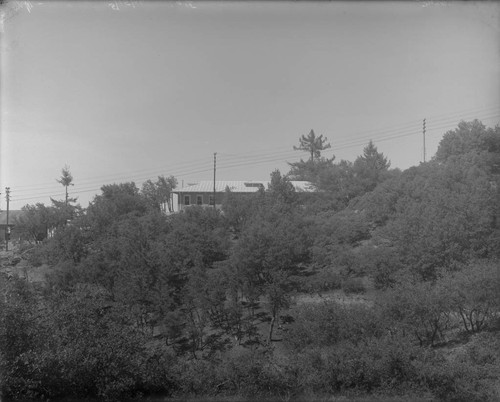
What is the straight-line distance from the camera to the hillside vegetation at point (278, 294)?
7.10m

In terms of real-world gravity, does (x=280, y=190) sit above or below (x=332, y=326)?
above

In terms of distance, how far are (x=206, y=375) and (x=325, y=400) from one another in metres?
2.17

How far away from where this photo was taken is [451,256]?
13.7 meters

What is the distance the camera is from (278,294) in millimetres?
13055

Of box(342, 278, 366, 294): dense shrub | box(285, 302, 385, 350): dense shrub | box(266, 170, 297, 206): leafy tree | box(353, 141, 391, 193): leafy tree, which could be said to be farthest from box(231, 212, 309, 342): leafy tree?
box(353, 141, 391, 193): leafy tree

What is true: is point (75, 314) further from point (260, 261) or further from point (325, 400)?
point (260, 261)

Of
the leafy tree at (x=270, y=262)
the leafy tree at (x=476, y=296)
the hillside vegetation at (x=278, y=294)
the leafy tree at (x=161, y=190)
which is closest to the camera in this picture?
the hillside vegetation at (x=278, y=294)

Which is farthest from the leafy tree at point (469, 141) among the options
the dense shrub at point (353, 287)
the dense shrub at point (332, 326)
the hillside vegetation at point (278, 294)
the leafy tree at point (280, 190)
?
the dense shrub at point (332, 326)

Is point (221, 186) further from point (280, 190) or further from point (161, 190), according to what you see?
point (280, 190)

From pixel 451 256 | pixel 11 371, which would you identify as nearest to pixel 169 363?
pixel 11 371

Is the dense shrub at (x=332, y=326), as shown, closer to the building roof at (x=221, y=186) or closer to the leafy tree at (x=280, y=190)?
the leafy tree at (x=280, y=190)

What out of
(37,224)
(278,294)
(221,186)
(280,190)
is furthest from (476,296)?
(221,186)

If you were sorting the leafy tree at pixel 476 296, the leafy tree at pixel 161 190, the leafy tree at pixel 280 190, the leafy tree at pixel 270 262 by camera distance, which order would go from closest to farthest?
the leafy tree at pixel 476 296, the leafy tree at pixel 270 262, the leafy tree at pixel 280 190, the leafy tree at pixel 161 190

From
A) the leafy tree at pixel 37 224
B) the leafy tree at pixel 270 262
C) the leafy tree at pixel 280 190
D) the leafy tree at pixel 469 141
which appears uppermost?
the leafy tree at pixel 469 141
